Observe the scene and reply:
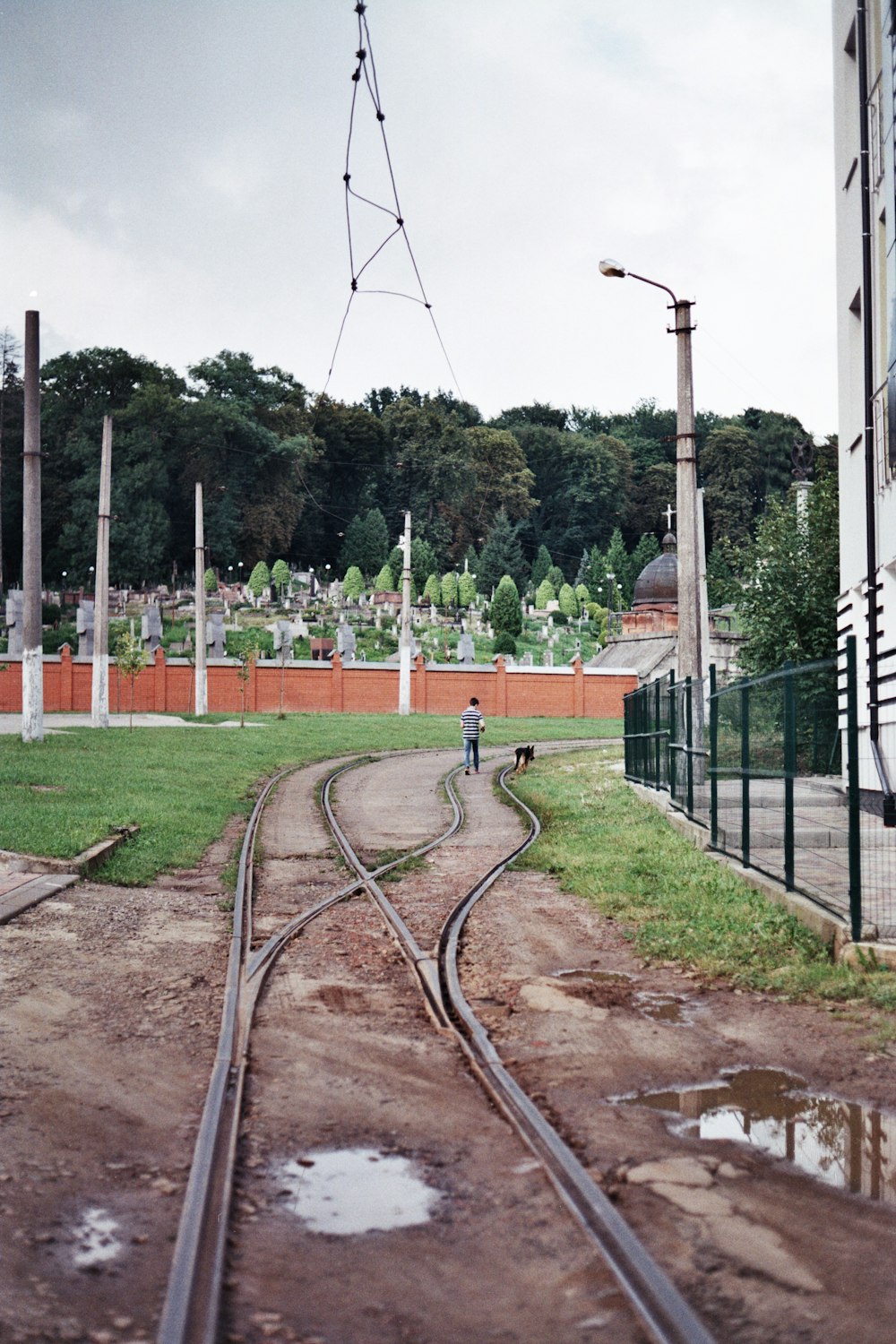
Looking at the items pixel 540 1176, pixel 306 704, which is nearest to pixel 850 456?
pixel 540 1176

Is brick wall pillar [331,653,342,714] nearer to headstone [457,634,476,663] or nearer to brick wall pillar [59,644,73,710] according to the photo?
headstone [457,634,476,663]

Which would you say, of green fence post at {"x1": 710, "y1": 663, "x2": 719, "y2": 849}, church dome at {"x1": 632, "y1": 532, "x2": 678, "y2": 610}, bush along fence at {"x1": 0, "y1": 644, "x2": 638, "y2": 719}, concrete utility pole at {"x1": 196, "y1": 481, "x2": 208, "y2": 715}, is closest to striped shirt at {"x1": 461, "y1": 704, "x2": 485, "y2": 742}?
green fence post at {"x1": 710, "y1": 663, "x2": 719, "y2": 849}

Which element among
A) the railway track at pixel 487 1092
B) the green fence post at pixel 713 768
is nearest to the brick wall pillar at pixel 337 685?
the green fence post at pixel 713 768

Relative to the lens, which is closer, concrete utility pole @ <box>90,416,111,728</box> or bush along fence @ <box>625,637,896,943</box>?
bush along fence @ <box>625,637,896,943</box>

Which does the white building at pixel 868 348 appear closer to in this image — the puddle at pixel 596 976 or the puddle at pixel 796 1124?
the puddle at pixel 596 976

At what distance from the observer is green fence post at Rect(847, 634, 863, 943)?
21.9 ft

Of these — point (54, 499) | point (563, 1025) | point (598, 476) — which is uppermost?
point (598, 476)

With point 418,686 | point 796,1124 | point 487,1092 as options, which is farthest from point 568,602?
point 796,1124

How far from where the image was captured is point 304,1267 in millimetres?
3412

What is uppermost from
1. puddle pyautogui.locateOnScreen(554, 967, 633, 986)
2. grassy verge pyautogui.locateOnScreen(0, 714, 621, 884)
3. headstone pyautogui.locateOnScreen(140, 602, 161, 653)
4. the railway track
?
headstone pyautogui.locateOnScreen(140, 602, 161, 653)

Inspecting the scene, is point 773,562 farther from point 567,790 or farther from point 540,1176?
point 540,1176

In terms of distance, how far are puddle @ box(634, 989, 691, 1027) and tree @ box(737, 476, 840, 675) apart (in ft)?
51.1

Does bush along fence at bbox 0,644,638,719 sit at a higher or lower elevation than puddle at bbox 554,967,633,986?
higher

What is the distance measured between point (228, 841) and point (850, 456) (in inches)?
365
